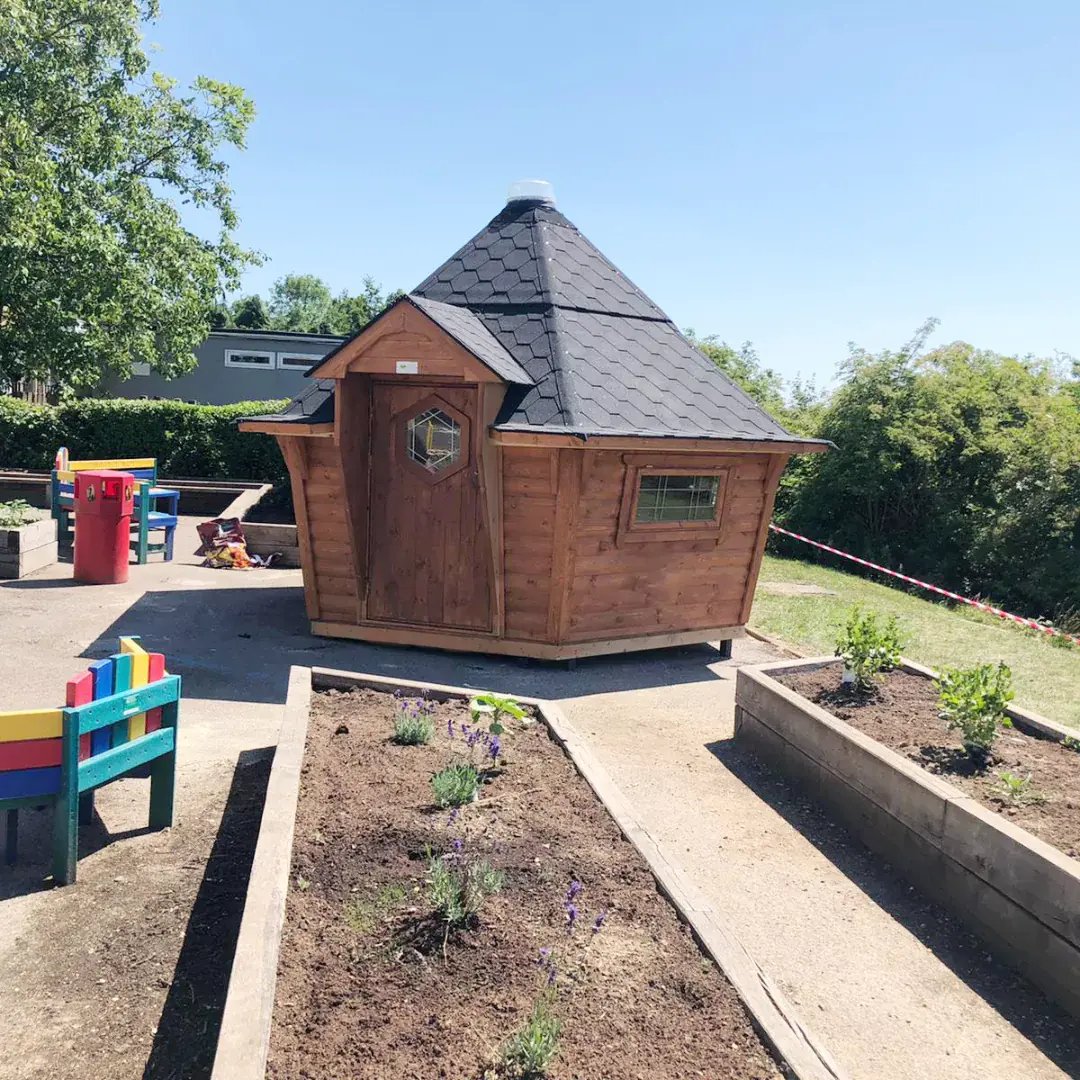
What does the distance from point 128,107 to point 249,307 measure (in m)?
40.8

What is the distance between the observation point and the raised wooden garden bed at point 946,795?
13.2 feet

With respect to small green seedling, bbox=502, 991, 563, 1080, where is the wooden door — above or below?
above

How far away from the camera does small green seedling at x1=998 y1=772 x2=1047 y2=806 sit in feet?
15.7

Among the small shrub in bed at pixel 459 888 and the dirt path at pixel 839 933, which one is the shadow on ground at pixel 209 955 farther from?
the dirt path at pixel 839 933

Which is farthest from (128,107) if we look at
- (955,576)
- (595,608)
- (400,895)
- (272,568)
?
(400,895)

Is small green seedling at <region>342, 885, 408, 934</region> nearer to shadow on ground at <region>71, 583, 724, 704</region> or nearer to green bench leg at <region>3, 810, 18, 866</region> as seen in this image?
green bench leg at <region>3, 810, 18, 866</region>

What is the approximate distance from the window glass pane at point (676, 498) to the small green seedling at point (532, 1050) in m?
5.99

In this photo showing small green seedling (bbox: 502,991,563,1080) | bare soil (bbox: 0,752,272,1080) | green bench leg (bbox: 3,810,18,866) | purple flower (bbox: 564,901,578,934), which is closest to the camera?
small green seedling (bbox: 502,991,563,1080)

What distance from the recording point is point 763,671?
705 centimetres

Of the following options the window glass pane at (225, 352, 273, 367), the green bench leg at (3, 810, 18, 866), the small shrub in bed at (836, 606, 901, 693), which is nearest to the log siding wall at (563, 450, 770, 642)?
the small shrub in bed at (836, 606, 901, 693)

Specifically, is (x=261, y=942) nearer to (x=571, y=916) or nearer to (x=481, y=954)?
(x=481, y=954)

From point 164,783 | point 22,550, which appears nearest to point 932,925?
point 164,783

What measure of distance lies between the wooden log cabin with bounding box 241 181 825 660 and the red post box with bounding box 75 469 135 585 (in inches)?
129

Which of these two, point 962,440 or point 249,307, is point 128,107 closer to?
point 962,440
